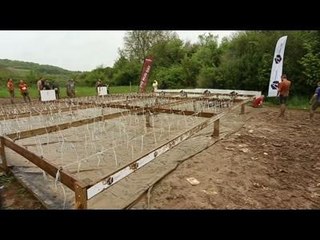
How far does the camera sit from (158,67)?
28.2 meters

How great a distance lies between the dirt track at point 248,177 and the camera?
10.7 feet

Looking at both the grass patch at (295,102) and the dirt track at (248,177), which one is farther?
the grass patch at (295,102)

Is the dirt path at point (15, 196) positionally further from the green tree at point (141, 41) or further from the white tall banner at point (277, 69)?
the green tree at point (141, 41)

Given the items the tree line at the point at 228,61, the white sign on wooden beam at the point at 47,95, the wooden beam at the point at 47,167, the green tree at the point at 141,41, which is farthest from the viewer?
the green tree at the point at 141,41

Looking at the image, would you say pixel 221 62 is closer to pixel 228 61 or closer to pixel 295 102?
pixel 228 61

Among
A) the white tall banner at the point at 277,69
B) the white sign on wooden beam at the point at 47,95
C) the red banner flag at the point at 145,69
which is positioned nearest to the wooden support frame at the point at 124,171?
the white tall banner at the point at 277,69

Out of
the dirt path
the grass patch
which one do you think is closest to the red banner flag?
the grass patch

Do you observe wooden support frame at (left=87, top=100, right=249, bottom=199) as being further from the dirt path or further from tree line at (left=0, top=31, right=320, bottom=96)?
tree line at (left=0, top=31, right=320, bottom=96)

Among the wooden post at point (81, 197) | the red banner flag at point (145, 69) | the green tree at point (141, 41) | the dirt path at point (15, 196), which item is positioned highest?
the green tree at point (141, 41)

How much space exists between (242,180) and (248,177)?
0.52 ft

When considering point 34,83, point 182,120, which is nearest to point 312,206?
point 182,120

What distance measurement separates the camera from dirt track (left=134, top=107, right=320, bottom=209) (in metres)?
3.25

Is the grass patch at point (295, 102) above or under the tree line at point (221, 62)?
under

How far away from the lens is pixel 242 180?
3.86 meters
